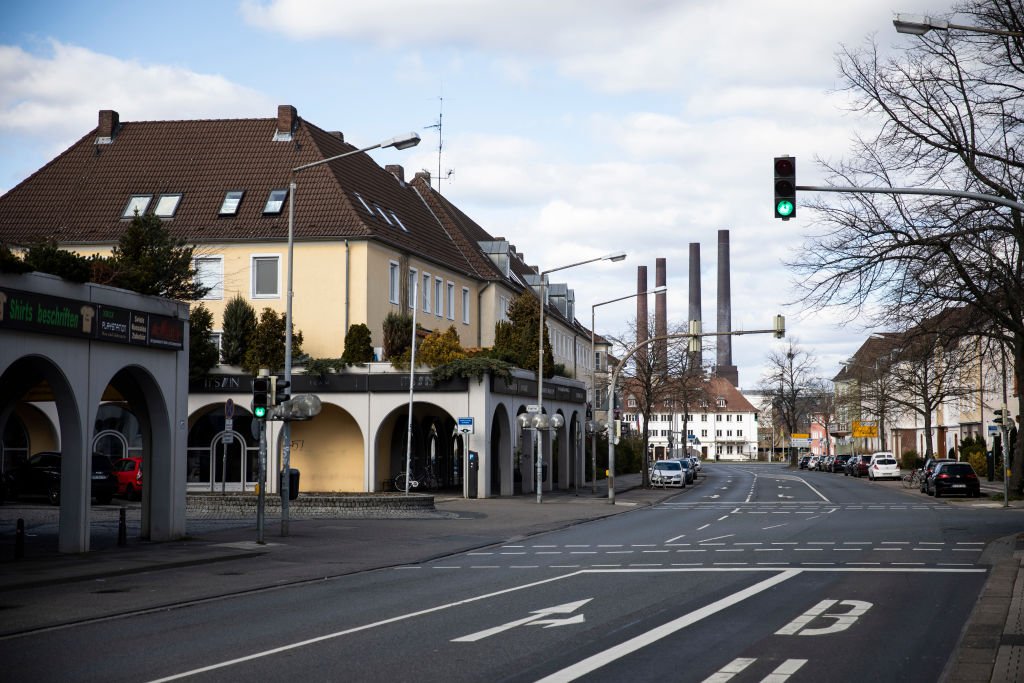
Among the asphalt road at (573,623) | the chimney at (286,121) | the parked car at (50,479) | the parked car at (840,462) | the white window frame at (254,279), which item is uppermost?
the chimney at (286,121)

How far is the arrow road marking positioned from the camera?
1195 cm

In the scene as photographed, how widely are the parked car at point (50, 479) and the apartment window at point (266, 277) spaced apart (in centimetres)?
1039

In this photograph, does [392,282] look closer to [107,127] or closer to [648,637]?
[107,127]

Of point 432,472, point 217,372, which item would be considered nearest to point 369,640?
point 217,372

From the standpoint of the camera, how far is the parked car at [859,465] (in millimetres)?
83312

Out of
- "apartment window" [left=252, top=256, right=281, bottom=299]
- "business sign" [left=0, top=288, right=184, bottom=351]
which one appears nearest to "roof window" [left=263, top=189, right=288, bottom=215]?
"apartment window" [left=252, top=256, right=281, bottom=299]

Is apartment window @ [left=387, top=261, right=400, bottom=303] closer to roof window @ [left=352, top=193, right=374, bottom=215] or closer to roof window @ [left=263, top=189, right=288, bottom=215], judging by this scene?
roof window @ [left=352, top=193, right=374, bottom=215]

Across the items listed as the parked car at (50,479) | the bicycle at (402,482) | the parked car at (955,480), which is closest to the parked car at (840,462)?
the parked car at (955,480)

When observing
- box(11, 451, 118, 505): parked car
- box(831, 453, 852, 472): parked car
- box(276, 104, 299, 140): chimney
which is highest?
box(276, 104, 299, 140): chimney

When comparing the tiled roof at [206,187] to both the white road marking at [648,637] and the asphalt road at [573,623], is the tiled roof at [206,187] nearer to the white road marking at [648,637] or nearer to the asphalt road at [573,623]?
the asphalt road at [573,623]

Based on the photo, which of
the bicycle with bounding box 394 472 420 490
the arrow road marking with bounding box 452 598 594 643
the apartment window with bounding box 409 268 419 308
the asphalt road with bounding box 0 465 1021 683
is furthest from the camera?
the apartment window with bounding box 409 268 419 308

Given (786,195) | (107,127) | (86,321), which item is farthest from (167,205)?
(786,195)

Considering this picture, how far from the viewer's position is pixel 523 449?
53.6 metres

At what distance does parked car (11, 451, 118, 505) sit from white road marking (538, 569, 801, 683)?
27.3 meters
